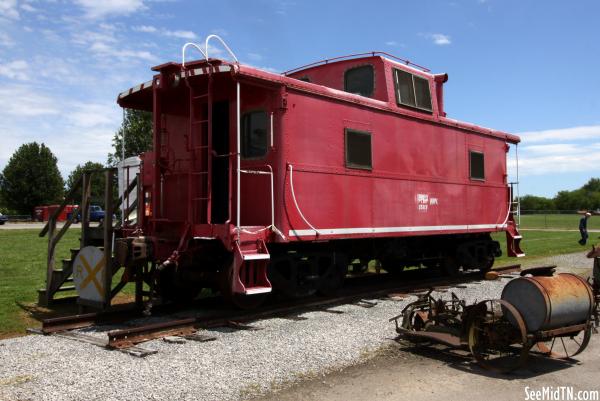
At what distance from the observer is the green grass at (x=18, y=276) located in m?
8.31

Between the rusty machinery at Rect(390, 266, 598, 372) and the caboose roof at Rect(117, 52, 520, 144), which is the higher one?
the caboose roof at Rect(117, 52, 520, 144)

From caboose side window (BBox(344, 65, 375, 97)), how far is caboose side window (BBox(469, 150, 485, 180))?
140 inches

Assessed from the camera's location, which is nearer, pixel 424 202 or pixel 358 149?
pixel 358 149

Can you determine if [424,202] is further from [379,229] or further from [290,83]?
[290,83]

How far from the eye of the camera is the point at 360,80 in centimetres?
1092

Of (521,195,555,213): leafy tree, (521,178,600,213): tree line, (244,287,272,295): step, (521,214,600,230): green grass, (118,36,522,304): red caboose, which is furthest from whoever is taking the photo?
(521,195,555,213): leafy tree

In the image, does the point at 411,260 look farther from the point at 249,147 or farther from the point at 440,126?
the point at 249,147

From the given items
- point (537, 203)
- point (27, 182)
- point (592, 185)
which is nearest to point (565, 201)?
point (537, 203)

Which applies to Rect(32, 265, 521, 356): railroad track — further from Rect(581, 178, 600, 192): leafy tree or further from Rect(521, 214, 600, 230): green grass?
Rect(581, 178, 600, 192): leafy tree

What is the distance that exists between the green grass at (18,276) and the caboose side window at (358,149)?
5.76 metres

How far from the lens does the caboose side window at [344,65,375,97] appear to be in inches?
423

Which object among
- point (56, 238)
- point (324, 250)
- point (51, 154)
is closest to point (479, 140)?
point (324, 250)

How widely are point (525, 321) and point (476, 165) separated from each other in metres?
7.97

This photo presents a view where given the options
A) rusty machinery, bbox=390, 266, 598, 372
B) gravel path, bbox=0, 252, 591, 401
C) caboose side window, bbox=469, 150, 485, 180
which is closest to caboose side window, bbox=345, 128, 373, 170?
gravel path, bbox=0, 252, 591, 401
